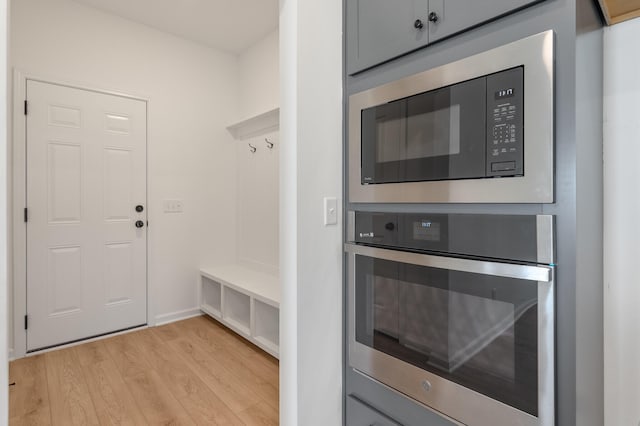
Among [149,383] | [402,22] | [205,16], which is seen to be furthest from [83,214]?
[402,22]

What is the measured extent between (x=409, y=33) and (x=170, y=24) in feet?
9.23

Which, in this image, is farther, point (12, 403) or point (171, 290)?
point (171, 290)

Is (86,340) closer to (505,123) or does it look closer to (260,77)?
(260,77)

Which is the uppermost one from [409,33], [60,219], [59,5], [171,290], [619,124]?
[59,5]

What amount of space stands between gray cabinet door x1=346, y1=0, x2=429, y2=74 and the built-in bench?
176 cm

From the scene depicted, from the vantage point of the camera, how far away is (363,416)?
1370 mm

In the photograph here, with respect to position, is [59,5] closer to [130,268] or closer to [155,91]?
[155,91]

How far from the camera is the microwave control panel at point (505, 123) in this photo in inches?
37.1

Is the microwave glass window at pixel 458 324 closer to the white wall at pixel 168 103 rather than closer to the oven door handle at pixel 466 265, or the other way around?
the oven door handle at pixel 466 265

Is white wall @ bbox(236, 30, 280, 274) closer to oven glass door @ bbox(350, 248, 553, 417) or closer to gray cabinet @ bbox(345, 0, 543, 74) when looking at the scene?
gray cabinet @ bbox(345, 0, 543, 74)

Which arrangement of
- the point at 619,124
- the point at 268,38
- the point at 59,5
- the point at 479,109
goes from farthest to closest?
the point at 268,38, the point at 59,5, the point at 619,124, the point at 479,109

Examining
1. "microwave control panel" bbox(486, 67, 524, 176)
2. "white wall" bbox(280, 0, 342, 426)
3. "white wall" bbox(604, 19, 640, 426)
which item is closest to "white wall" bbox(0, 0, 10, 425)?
"white wall" bbox(280, 0, 342, 426)

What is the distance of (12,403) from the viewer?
1992 mm

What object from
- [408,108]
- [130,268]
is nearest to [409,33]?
[408,108]
